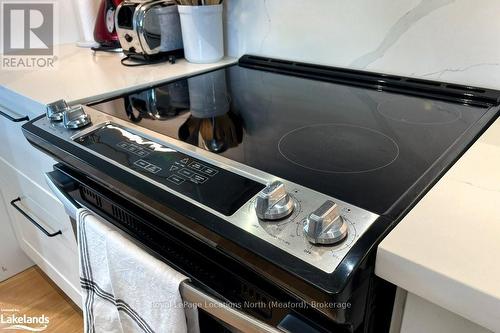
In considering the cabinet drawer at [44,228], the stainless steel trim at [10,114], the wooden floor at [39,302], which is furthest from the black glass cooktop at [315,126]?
the wooden floor at [39,302]

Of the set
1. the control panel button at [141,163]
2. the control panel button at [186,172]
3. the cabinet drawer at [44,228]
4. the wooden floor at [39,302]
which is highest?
the control panel button at [186,172]

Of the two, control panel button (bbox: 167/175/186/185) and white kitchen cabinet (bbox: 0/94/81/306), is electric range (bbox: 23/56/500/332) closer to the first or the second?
control panel button (bbox: 167/175/186/185)

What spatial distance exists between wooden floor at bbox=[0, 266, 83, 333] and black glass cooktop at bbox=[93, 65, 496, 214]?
100 centimetres

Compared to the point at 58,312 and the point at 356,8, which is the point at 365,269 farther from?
the point at 58,312

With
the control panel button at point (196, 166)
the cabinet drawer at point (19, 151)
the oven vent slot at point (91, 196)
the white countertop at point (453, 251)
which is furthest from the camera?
the cabinet drawer at point (19, 151)

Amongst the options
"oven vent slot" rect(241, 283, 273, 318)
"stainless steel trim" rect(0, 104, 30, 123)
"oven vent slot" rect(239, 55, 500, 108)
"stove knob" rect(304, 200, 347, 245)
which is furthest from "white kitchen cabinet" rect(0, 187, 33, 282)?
"stove knob" rect(304, 200, 347, 245)

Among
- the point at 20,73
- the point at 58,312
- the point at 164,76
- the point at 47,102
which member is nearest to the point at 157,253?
the point at 47,102

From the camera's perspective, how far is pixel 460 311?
0.38 meters

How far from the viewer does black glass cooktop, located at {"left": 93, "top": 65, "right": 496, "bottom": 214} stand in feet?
1.86

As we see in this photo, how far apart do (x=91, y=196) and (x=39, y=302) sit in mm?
1114

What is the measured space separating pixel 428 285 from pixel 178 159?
39cm

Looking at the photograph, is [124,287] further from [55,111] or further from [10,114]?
[10,114]

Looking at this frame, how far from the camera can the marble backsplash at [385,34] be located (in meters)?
0.79

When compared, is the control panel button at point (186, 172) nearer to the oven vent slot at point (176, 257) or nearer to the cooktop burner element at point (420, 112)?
the oven vent slot at point (176, 257)
